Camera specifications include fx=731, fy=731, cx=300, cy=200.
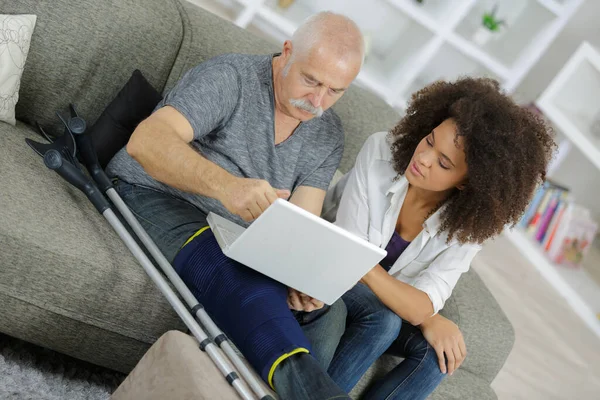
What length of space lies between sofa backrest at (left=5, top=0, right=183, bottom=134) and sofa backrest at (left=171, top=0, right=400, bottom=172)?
0.06 m

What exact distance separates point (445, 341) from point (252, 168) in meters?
0.67

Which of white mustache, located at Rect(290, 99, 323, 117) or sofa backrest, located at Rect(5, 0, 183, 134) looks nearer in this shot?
white mustache, located at Rect(290, 99, 323, 117)

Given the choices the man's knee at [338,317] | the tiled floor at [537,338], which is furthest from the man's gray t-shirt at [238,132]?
the tiled floor at [537,338]

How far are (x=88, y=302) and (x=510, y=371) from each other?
2.08 meters

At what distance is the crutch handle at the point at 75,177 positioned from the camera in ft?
5.62

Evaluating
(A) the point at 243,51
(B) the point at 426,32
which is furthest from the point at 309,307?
(B) the point at 426,32

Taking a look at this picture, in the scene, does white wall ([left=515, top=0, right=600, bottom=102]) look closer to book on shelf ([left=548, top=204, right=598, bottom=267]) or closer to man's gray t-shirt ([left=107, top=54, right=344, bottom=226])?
book on shelf ([left=548, top=204, right=598, bottom=267])

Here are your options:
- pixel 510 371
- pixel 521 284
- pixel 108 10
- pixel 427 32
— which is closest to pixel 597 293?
pixel 521 284

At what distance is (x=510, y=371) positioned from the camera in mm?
3117

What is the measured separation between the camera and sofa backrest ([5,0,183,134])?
2.01 m

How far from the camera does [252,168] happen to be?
75.3 inches

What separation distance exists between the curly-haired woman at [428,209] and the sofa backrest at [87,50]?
0.70 meters

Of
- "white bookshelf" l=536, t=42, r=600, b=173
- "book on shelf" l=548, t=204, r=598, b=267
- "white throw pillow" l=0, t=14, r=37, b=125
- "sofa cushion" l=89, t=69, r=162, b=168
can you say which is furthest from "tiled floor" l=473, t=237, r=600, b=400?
"white throw pillow" l=0, t=14, r=37, b=125

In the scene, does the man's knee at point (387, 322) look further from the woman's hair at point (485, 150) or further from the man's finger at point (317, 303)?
the woman's hair at point (485, 150)
